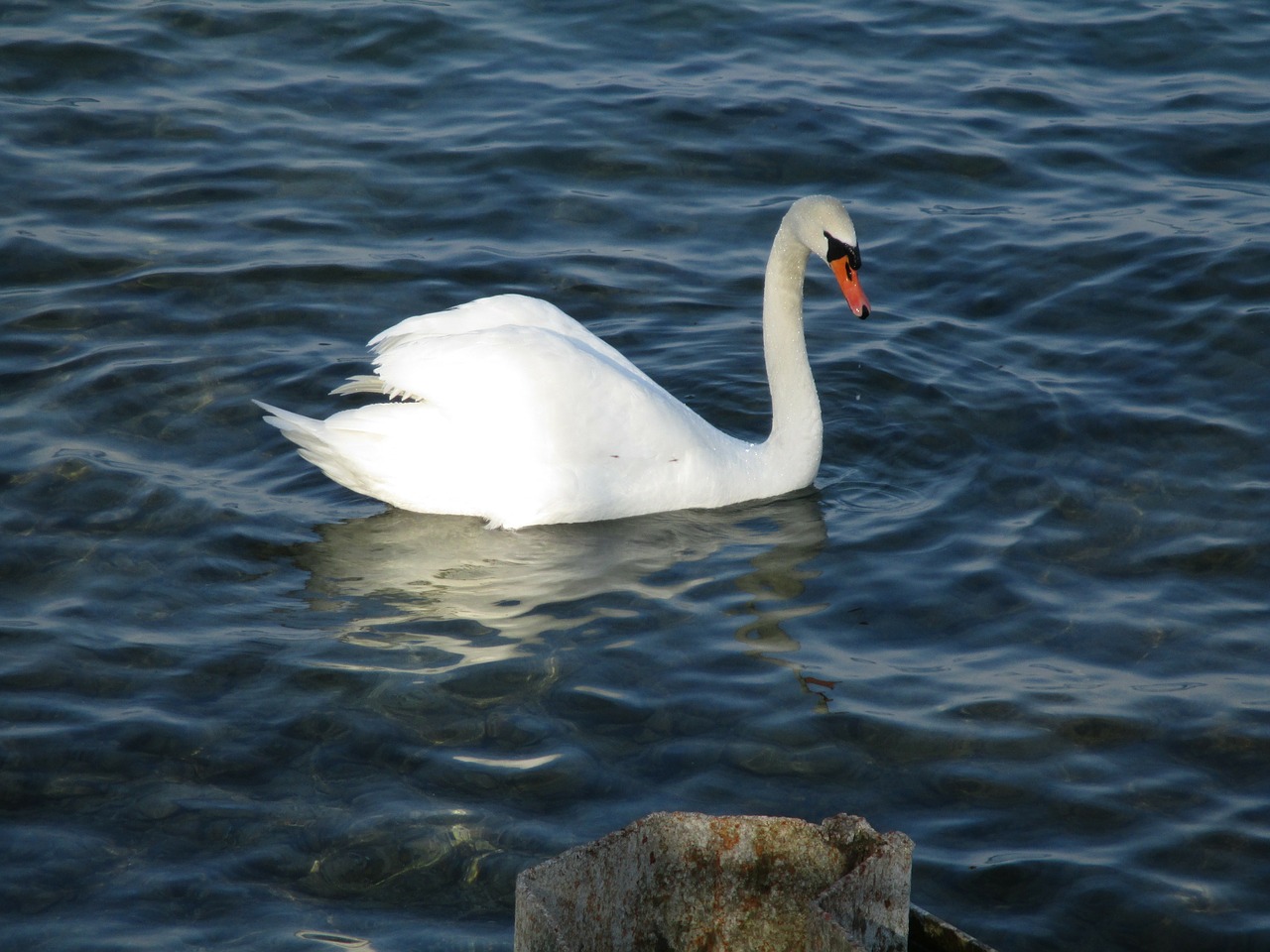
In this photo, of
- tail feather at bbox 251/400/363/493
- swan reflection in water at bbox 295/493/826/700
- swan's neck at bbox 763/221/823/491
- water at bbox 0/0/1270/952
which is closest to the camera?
water at bbox 0/0/1270/952

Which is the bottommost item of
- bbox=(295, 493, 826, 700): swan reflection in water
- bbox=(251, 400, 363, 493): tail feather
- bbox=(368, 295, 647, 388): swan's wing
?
bbox=(295, 493, 826, 700): swan reflection in water

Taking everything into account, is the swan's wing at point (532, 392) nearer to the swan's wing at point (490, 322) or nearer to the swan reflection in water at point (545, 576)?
the swan's wing at point (490, 322)

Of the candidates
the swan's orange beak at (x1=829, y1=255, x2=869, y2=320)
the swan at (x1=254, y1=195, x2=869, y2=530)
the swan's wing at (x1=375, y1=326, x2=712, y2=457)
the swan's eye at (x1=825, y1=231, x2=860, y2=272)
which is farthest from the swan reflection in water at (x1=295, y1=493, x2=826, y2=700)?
the swan's eye at (x1=825, y1=231, x2=860, y2=272)

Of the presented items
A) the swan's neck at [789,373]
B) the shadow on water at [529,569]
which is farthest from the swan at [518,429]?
the swan's neck at [789,373]

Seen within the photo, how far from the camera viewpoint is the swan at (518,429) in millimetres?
6832

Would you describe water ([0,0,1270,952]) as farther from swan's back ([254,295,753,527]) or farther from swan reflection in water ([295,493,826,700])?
swan's back ([254,295,753,527])

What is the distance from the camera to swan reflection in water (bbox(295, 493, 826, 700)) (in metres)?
6.12

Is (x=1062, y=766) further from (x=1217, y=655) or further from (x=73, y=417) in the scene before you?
(x=73, y=417)

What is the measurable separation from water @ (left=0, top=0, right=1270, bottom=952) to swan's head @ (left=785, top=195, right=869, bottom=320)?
3.00 feet

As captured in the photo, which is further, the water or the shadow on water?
the shadow on water

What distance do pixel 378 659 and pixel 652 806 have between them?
1316 millimetres

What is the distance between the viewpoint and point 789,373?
7.52 m

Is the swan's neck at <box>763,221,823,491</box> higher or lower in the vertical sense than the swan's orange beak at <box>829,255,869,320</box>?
lower

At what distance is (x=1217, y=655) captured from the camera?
6047 mm
